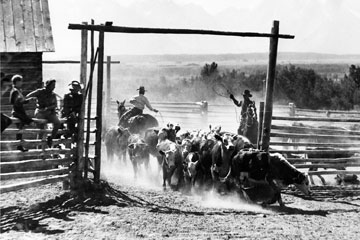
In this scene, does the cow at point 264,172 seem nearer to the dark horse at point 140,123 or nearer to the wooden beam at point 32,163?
the wooden beam at point 32,163

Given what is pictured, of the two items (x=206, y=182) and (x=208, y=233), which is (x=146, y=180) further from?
(x=208, y=233)

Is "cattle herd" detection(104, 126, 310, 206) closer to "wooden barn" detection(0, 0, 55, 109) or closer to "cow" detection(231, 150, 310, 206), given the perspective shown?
"cow" detection(231, 150, 310, 206)

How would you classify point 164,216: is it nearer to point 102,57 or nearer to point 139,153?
point 102,57

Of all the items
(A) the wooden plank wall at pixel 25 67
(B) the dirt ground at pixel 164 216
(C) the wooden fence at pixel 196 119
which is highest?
(A) the wooden plank wall at pixel 25 67

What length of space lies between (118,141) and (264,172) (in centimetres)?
616

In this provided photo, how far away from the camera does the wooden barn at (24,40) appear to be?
14625mm

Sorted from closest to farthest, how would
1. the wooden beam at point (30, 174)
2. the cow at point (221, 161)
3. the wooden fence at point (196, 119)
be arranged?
1. the wooden beam at point (30, 174)
2. the cow at point (221, 161)
3. the wooden fence at point (196, 119)

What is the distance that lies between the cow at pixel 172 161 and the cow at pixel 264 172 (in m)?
1.74

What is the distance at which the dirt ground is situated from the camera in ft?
27.0

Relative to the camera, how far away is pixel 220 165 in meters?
11.6

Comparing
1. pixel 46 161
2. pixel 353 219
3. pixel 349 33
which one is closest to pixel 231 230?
pixel 353 219

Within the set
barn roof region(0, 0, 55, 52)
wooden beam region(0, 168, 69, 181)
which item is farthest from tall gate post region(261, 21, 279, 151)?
barn roof region(0, 0, 55, 52)

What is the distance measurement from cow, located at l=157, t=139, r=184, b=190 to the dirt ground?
54 cm

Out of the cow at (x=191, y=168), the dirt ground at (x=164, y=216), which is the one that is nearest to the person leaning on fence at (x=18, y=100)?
the dirt ground at (x=164, y=216)
